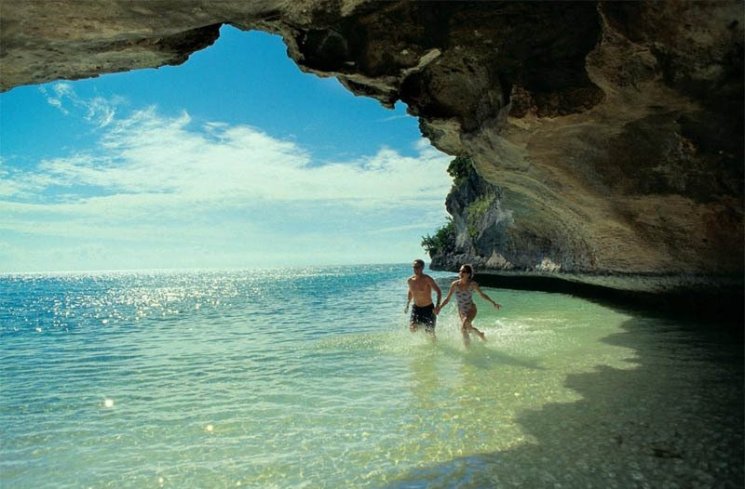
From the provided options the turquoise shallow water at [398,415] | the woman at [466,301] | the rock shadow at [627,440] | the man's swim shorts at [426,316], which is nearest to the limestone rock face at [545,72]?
the woman at [466,301]

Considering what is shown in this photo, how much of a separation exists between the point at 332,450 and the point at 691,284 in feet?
30.7

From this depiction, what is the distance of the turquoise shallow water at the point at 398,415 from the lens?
13.1ft

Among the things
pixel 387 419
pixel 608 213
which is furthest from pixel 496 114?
pixel 387 419

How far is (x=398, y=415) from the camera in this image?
18.1 feet

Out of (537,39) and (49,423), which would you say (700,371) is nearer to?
(537,39)

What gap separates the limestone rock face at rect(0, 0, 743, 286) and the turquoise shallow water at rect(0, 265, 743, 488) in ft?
8.80

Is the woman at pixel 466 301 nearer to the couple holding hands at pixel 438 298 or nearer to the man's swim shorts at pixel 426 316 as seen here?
the couple holding hands at pixel 438 298

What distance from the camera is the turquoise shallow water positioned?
3998mm

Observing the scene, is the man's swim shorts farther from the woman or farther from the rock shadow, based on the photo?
the rock shadow

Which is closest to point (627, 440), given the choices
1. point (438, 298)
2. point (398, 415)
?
point (398, 415)

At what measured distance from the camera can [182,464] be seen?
4480 millimetres

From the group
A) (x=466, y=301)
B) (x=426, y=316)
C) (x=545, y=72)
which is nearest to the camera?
(x=545, y=72)

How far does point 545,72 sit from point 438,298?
5.00 m

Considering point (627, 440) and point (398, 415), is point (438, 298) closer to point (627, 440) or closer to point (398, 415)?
point (398, 415)
